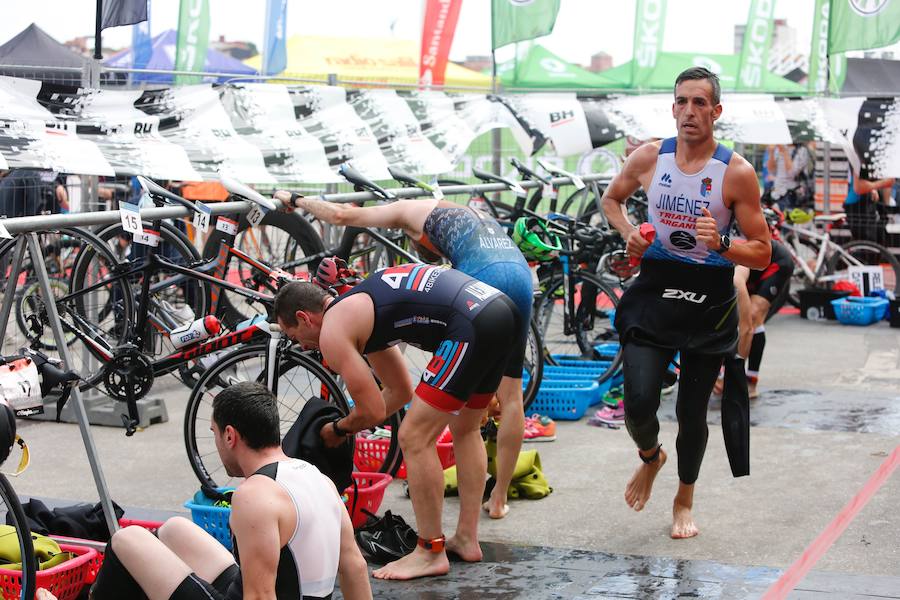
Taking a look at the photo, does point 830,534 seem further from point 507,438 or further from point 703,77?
point 703,77

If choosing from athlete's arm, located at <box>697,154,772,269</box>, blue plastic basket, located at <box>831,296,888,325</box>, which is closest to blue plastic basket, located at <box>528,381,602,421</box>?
athlete's arm, located at <box>697,154,772,269</box>

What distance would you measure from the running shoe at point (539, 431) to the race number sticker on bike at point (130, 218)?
2989mm

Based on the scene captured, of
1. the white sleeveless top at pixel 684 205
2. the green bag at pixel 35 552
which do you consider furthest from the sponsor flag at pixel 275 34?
the green bag at pixel 35 552

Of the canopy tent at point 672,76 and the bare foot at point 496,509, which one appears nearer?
the bare foot at point 496,509

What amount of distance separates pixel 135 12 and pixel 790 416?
5237 mm

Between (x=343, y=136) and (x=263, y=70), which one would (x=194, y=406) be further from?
(x=263, y=70)

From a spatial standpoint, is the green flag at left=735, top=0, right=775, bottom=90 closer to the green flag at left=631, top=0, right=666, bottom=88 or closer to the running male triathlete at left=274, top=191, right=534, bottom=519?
the green flag at left=631, top=0, right=666, bottom=88

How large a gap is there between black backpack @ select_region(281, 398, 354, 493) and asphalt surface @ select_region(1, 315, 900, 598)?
1.76 ft

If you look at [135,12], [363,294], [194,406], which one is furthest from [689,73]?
[135,12]

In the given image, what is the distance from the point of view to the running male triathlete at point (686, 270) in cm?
521

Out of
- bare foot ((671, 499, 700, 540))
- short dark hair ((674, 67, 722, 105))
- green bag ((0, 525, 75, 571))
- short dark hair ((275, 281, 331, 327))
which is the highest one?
short dark hair ((674, 67, 722, 105))

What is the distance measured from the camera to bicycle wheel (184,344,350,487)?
5828 millimetres

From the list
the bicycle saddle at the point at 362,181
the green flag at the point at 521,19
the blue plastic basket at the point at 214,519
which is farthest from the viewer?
the green flag at the point at 521,19

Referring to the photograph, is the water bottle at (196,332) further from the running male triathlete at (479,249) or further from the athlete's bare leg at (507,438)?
the athlete's bare leg at (507,438)
